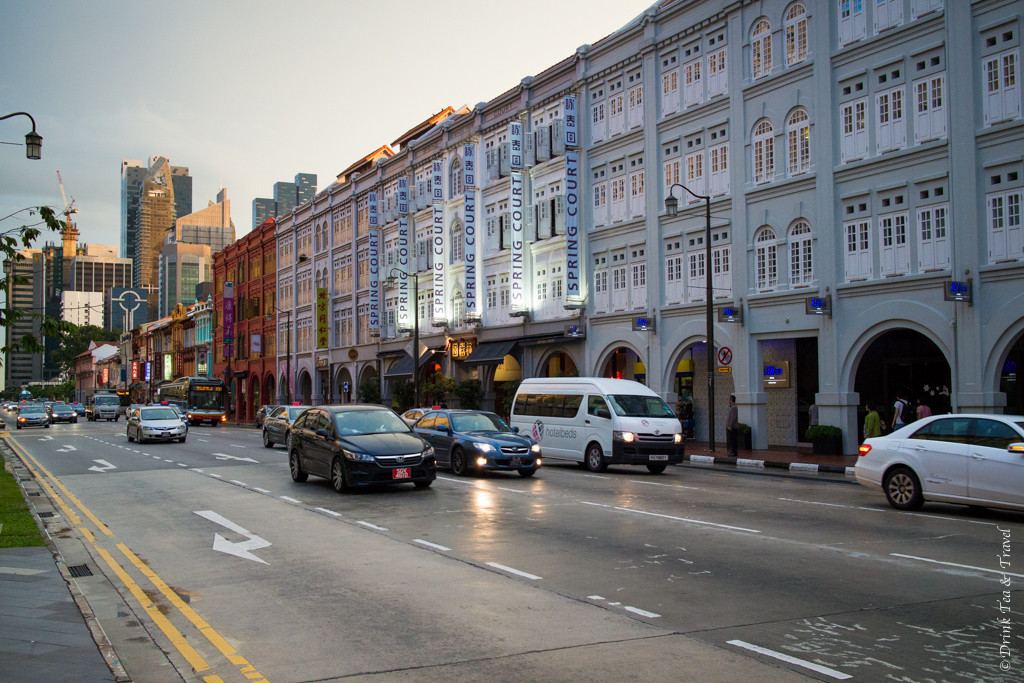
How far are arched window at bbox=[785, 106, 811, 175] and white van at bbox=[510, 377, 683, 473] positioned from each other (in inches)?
422

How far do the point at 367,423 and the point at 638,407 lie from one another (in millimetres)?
7391

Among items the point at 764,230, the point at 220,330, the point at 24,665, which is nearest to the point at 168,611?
the point at 24,665

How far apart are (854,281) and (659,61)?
12.9m

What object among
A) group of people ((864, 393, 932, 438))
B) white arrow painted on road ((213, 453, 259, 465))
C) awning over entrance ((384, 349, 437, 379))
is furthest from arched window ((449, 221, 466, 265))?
group of people ((864, 393, 932, 438))

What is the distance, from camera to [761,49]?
1186 inches

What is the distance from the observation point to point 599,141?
37.2 m

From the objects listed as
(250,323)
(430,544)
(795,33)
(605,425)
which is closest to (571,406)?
(605,425)

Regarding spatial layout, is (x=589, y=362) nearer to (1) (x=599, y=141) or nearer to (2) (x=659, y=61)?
(1) (x=599, y=141)

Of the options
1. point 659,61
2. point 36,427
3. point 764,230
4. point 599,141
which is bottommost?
point 36,427

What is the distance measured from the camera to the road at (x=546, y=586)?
636 cm

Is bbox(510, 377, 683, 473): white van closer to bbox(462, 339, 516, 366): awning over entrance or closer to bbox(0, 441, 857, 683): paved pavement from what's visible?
bbox(0, 441, 857, 683): paved pavement

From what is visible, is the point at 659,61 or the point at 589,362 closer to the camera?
the point at 659,61

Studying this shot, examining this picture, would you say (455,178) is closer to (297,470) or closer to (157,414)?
(157,414)

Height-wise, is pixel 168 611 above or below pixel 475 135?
below
